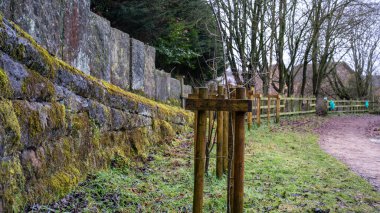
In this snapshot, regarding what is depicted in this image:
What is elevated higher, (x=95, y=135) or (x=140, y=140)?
(x=95, y=135)

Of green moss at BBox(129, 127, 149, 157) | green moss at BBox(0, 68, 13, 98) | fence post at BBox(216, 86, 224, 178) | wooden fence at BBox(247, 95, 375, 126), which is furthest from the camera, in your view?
wooden fence at BBox(247, 95, 375, 126)

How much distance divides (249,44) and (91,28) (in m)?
13.7

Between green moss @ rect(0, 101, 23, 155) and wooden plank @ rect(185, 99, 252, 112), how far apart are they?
4.40ft

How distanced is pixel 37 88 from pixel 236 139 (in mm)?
1714

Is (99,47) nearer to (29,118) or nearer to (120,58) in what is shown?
(120,58)

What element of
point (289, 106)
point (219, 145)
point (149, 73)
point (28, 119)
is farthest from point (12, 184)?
point (289, 106)

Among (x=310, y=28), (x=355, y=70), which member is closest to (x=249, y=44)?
(x=310, y=28)

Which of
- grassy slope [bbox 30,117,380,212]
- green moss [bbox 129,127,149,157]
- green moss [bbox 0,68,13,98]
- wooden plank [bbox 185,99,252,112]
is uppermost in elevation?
green moss [bbox 0,68,13,98]

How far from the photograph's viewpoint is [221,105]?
295cm

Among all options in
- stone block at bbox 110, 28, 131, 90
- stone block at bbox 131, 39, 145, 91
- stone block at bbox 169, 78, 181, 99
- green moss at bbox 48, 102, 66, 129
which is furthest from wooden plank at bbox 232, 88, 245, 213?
stone block at bbox 169, 78, 181, 99

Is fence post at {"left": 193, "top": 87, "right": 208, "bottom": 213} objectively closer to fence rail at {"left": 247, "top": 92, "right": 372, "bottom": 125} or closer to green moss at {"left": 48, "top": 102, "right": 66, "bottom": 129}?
green moss at {"left": 48, "top": 102, "right": 66, "bottom": 129}

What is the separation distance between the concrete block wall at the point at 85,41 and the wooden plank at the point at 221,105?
68.4 inches

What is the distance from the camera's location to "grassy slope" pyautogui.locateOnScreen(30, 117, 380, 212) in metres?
3.42

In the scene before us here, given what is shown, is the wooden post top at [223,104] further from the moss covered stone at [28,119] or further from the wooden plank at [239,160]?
the moss covered stone at [28,119]
